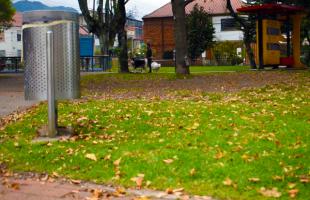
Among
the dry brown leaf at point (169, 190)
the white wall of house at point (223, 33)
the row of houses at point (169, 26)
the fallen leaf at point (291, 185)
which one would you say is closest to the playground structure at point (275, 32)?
the fallen leaf at point (291, 185)

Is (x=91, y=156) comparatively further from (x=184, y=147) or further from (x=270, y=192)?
(x=270, y=192)

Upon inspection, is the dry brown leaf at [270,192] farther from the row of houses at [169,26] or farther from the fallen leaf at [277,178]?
the row of houses at [169,26]

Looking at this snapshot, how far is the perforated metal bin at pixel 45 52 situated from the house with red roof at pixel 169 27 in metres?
63.0

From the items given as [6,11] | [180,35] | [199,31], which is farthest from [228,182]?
[199,31]

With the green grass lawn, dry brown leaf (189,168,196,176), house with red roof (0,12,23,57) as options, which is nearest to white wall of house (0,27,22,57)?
house with red roof (0,12,23,57)

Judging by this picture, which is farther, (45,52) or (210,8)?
(210,8)

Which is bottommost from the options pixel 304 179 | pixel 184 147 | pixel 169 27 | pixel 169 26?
pixel 304 179

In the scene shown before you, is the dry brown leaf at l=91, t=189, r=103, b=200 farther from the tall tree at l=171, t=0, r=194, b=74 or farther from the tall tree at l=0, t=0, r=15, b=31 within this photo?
the tall tree at l=0, t=0, r=15, b=31

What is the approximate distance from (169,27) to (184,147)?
67163 mm

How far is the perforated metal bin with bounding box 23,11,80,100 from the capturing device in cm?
881

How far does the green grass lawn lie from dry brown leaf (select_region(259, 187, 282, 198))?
5cm

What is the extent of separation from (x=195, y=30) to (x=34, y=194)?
1995 inches

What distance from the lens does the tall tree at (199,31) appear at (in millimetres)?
56062

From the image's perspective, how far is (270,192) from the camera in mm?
5582
